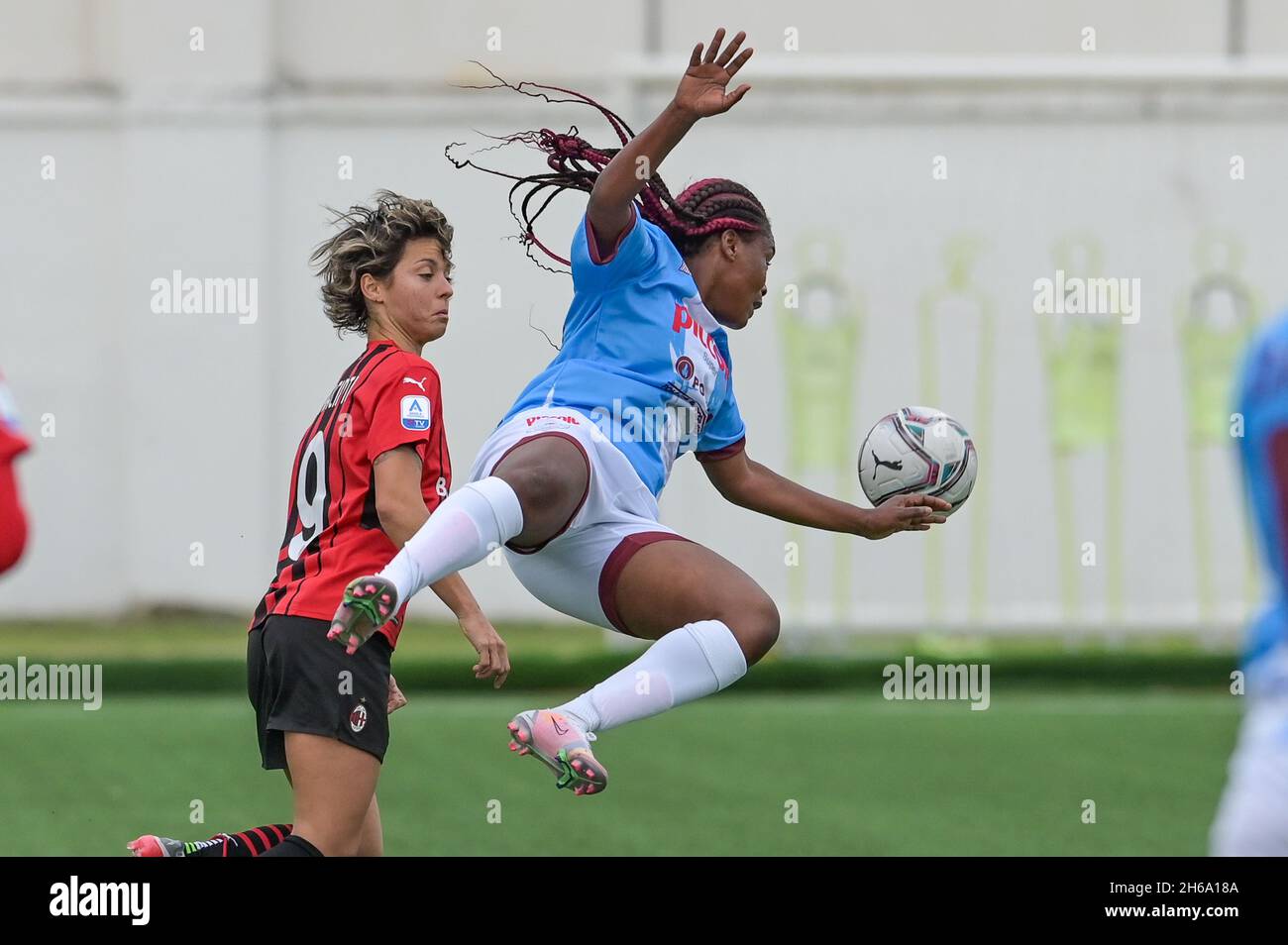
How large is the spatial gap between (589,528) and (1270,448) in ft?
7.52

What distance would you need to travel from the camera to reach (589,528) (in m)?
4.28

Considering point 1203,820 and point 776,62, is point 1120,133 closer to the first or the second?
point 776,62

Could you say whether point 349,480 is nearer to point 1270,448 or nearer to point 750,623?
point 750,623

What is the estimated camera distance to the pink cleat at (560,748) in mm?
3775

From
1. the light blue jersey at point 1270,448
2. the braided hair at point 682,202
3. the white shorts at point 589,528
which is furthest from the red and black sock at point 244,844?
the light blue jersey at point 1270,448

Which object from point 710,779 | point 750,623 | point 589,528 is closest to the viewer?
point 750,623

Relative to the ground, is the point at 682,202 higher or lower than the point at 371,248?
higher

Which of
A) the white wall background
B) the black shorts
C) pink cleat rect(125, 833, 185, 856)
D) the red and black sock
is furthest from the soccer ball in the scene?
the white wall background

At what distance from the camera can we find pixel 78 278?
12758 mm

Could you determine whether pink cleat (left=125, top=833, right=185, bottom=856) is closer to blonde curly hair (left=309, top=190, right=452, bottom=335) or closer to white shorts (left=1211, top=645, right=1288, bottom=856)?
blonde curly hair (left=309, top=190, right=452, bottom=335)

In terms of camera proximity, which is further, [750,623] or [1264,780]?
[750,623]

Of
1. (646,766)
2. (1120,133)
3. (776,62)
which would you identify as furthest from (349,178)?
(646,766)

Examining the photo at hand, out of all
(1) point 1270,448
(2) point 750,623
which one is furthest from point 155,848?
(1) point 1270,448

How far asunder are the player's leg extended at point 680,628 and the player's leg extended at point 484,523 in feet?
0.81
